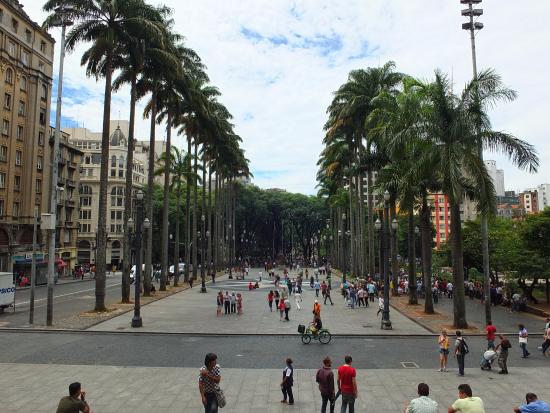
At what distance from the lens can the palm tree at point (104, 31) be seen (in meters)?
27.4

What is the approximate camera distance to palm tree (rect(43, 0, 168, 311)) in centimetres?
2738

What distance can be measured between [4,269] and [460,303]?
45038mm

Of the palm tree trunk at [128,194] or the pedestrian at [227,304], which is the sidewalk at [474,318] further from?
the palm tree trunk at [128,194]

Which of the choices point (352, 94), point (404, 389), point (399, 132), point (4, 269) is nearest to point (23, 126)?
point (4, 269)

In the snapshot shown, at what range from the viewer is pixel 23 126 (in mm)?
51062

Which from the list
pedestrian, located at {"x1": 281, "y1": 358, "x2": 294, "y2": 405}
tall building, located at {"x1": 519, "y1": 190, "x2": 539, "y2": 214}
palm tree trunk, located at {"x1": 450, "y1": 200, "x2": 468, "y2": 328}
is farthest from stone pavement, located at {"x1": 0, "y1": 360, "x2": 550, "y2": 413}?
tall building, located at {"x1": 519, "y1": 190, "x2": 539, "y2": 214}

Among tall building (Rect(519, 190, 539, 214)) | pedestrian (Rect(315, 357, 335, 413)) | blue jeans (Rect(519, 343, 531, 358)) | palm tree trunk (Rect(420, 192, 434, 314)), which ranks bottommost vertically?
blue jeans (Rect(519, 343, 531, 358))

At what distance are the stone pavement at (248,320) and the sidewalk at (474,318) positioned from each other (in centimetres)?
84

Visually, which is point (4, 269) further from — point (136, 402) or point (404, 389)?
point (404, 389)

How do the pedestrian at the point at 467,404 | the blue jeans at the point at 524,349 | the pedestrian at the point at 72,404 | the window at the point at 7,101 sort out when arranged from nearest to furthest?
the pedestrian at the point at 72,404, the pedestrian at the point at 467,404, the blue jeans at the point at 524,349, the window at the point at 7,101

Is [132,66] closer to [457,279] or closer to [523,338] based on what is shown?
[457,279]

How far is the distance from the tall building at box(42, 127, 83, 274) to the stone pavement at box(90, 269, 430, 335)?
34.3 meters

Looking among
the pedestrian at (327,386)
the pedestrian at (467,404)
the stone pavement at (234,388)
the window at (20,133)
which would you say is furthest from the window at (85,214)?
the pedestrian at (467,404)

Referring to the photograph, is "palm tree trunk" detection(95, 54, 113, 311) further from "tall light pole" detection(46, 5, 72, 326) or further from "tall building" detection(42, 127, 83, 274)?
"tall building" detection(42, 127, 83, 274)
